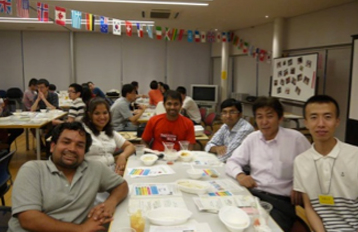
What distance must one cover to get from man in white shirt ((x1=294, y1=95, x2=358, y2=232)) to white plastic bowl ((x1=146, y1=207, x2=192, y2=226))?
0.78 m

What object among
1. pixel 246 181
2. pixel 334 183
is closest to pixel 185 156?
pixel 246 181

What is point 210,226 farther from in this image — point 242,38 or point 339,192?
point 242,38

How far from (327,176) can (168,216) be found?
99cm

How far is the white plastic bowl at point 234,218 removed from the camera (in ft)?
4.63

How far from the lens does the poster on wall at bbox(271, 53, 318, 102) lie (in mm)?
5957

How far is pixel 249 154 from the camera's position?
231 cm

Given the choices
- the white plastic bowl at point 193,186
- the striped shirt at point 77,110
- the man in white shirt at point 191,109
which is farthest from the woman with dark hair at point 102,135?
the man in white shirt at point 191,109

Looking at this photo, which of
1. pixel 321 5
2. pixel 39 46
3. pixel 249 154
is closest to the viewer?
pixel 249 154

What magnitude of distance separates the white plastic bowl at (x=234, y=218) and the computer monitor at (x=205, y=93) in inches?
332

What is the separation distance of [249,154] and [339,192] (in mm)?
713

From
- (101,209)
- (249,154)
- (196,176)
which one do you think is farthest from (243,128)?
(101,209)

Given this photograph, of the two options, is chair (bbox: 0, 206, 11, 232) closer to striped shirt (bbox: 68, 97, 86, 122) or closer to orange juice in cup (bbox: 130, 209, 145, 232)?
orange juice in cup (bbox: 130, 209, 145, 232)

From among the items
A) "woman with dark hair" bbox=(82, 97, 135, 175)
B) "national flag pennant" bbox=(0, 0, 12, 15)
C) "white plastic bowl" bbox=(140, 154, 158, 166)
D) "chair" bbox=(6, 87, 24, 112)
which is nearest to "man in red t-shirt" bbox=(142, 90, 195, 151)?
"woman with dark hair" bbox=(82, 97, 135, 175)

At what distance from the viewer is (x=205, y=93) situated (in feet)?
33.3
